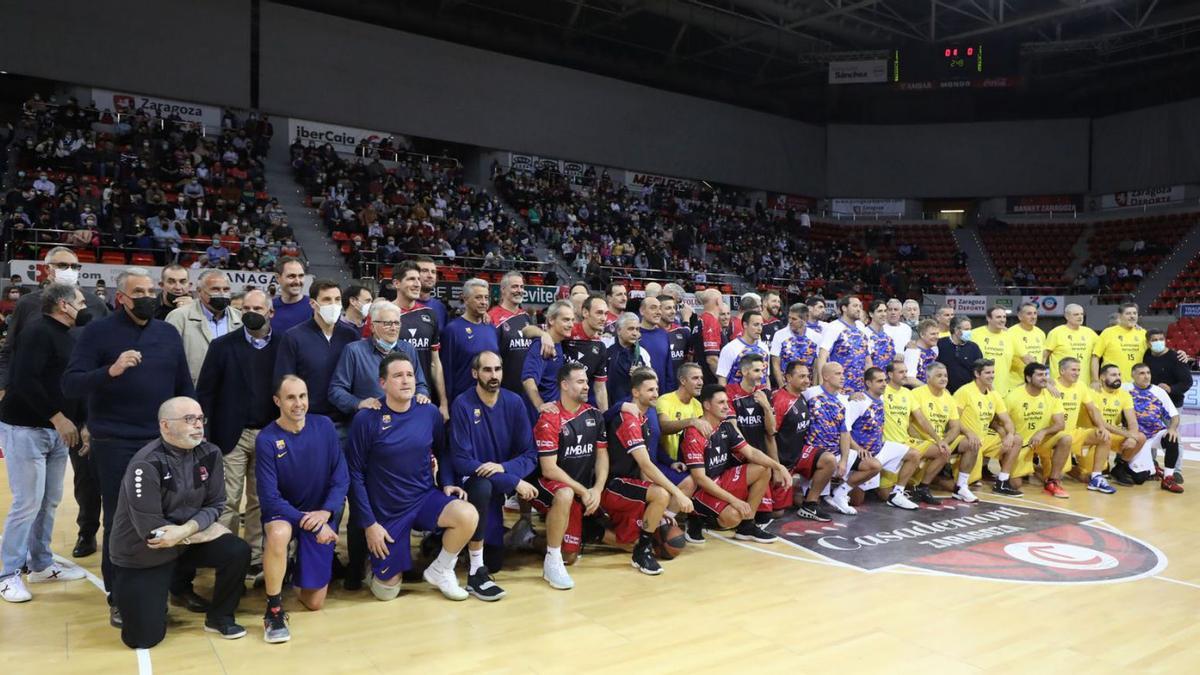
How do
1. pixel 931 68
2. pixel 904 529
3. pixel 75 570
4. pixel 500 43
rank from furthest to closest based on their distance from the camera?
pixel 500 43
pixel 931 68
pixel 904 529
pixel 75 570

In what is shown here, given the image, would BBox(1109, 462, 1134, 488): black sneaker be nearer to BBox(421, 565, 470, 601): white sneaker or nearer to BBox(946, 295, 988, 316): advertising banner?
BBox(421, 565, 470, 601): white sneaker

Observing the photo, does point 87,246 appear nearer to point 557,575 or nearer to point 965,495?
point 557,575

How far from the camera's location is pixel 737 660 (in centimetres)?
429

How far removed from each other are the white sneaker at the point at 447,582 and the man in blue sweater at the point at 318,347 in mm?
1207

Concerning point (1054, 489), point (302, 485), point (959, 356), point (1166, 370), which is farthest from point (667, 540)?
point (1166, 370)

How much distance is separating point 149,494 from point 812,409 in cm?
532

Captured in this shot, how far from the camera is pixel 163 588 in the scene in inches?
174

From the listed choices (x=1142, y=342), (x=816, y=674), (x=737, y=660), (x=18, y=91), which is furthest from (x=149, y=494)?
(x=18, y=91)

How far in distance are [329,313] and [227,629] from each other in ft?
6.54

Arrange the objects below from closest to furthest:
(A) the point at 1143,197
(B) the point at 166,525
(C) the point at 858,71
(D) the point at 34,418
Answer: (B) the point at 166,525 < (D) the point at 34,418 < (C) the point at 858,71 < (A) the point at 1143,197

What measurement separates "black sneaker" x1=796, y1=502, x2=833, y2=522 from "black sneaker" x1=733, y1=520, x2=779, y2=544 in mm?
731

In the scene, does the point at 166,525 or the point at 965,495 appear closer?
the point at 166,525

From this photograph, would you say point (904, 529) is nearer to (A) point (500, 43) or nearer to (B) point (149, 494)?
(B) point (149, 494)

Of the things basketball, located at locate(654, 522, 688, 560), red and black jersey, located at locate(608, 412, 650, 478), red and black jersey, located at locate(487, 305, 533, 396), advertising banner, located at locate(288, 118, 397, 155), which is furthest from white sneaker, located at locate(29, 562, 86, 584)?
advertising banner, located at locate(288, 118, 397, 155)
